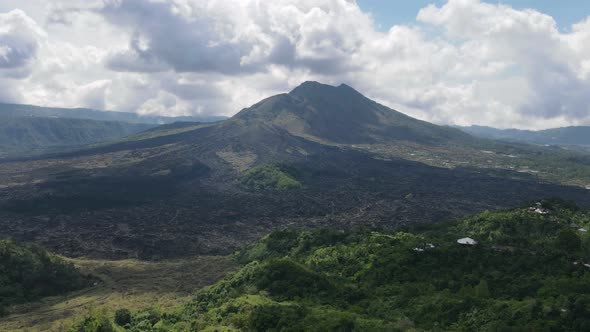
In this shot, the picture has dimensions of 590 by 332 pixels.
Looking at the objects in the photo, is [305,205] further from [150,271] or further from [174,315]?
[174,315]

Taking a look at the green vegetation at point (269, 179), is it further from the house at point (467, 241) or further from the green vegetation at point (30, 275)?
the house at point (467, 241)

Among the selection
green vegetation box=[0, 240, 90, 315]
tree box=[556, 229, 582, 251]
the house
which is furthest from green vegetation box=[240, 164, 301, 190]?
tree box=[556, 229, 582, 251]

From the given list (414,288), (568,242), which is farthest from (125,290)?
(568,242)

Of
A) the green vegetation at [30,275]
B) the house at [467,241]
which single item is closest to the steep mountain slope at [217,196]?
the green vegetation at [30,275]

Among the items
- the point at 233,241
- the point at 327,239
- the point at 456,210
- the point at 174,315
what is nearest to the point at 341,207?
the point at 456,210

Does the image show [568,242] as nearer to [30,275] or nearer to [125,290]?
[125,290]

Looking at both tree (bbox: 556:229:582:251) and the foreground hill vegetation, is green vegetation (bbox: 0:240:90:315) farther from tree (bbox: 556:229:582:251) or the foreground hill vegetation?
tree (bbox: 556:229:582:251)
